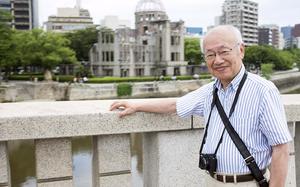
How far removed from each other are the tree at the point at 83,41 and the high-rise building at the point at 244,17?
7441cm

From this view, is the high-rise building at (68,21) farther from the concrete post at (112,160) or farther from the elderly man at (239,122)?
the elderly man at (239,122)

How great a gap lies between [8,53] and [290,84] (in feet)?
181

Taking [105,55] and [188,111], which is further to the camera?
[105,55]

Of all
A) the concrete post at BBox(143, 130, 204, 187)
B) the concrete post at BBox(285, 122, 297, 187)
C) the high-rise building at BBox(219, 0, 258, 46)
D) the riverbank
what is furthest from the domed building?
the high-rise building at BBox(219, 0, 258, 46)

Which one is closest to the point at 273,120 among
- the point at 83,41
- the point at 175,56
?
the point at 175,56

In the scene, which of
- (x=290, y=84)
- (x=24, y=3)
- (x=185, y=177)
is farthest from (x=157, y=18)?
(x=185, y=177)

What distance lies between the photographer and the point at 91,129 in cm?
310

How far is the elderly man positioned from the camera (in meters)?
2.51

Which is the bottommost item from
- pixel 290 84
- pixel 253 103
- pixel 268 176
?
pixel 290 84

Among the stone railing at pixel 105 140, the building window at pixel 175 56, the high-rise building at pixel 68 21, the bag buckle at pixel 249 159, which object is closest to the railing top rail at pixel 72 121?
the stone railing at pixel 105 140

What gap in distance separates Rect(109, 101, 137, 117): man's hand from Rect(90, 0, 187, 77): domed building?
62312mm

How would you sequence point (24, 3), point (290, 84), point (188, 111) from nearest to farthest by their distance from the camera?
point (188, 111) < point (290, 84) < point (24, 3)

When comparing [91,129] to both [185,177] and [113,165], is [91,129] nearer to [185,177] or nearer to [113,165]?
[113,165]

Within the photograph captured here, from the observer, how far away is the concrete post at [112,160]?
3.19 m
